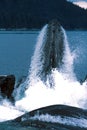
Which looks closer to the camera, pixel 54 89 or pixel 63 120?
pixel 63 120

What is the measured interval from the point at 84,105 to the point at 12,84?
3.46 metres

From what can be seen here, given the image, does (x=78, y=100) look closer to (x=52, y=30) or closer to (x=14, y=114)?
(x=52, y=30)

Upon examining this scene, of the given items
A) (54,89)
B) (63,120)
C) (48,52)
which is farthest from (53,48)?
(63,120)

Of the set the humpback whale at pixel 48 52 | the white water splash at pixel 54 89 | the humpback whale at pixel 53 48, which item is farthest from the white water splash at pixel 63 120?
the humpback whale at pixel 53 48

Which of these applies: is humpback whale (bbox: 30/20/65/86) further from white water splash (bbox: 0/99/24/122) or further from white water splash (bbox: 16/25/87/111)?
white water splash (bbox: 0/99/24/122)

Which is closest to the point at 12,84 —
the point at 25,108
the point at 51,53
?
the point at 25,108

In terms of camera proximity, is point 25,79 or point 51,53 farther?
point 25,79

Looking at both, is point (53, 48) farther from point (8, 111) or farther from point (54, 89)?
point (8, 111)

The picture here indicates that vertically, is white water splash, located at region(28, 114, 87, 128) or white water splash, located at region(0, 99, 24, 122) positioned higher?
white water splash, located at region(28, 114, 87, 128)

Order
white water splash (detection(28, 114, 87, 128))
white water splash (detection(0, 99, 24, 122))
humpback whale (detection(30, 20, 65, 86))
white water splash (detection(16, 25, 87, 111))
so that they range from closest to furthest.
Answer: white water splash (detection(28, 114, 87, 128)), white water splash (detection(0, 99, 24, 122)), white water splash (detection(16, 25, 87, 111)), humpback whale (detection(30, 20, 65, 86))

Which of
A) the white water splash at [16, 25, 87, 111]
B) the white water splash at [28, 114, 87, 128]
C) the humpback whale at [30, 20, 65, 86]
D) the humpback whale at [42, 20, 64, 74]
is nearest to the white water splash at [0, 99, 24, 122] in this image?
the white water splash at [16, 25, 87, 111]

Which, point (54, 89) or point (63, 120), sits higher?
point (63, 120)

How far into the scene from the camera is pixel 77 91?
2584cm

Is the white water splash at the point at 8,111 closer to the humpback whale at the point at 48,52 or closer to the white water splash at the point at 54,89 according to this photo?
the white water splash at the point at 54,89
